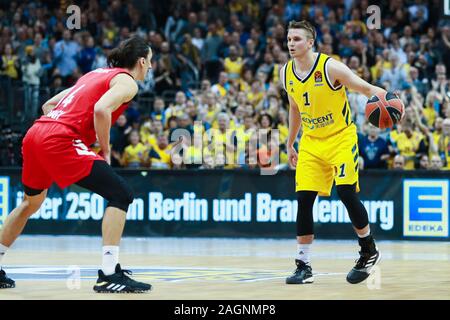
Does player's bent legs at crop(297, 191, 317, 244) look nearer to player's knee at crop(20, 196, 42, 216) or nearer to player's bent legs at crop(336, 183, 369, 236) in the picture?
player's bent legs at crop(336, 183, 369, 236)

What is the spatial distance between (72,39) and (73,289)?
15567 millimetres

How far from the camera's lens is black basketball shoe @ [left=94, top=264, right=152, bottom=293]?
Answer: 7781 millimetres

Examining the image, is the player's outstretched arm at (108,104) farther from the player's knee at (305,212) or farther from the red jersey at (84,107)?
the player's knee at (305,212)

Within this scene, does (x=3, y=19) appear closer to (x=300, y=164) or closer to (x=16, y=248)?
(x=16, y=248)

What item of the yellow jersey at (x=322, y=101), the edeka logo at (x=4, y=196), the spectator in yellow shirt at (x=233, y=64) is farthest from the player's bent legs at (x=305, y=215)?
the spectator in yellow shirt at (x=233, y=64)

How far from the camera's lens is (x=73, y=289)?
8109mm

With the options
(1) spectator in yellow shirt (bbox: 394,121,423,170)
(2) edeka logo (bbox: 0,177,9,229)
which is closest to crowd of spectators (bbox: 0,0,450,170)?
(1) spectator in yellow shirt (bbox: 394,121,423,170)

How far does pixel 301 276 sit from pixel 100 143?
2.48 metres

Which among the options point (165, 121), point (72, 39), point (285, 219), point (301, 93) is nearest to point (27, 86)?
point (72, 39)

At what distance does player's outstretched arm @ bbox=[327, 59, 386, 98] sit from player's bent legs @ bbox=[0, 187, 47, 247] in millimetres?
2962

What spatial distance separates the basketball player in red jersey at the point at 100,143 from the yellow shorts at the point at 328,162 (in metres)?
2.01

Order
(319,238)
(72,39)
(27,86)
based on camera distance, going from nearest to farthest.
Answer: (319,238)
(27,86)
(72,39)

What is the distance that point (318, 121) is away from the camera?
941 cm

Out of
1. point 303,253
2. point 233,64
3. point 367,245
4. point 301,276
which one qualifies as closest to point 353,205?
point 367,245
